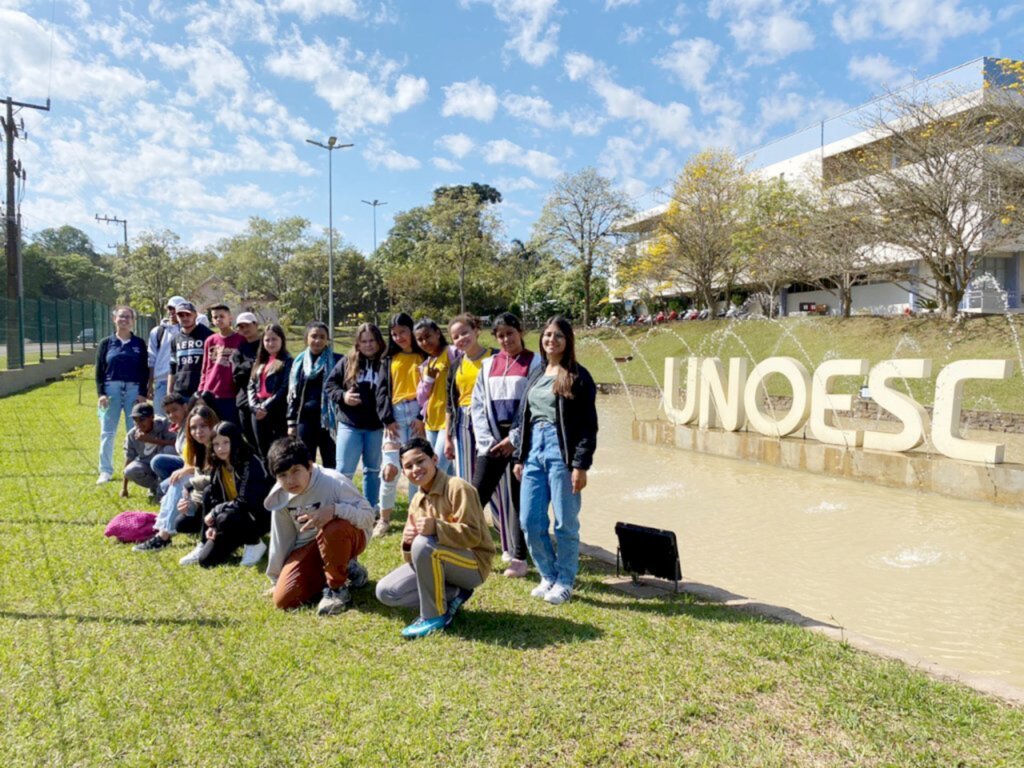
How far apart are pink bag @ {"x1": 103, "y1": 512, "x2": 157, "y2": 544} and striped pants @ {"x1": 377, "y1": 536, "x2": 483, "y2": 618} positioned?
96.1 inches

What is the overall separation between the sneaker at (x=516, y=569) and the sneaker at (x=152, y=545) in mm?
2577

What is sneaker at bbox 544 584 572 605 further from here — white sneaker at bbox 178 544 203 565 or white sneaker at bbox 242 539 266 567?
white sneaker at bbox 178 544 203 565

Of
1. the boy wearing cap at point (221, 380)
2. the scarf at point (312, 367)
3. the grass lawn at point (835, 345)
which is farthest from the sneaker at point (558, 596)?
the grass lawn at point (835, 345)

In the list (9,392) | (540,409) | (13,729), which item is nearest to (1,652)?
(13,729)

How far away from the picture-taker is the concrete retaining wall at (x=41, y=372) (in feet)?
54.4

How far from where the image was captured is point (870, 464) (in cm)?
893

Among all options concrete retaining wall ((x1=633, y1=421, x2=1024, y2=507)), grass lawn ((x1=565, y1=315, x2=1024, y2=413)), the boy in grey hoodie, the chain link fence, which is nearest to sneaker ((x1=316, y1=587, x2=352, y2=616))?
the boy in grey hoodie

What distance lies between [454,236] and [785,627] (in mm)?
41512

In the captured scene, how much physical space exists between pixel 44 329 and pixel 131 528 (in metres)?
18.2

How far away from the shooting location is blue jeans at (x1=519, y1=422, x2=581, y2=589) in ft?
13.0

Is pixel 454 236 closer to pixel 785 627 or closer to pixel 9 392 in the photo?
pixel 9 392

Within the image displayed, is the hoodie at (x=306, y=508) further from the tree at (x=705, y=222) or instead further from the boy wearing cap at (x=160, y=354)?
the tree at (x=705, y=222)

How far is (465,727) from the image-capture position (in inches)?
108

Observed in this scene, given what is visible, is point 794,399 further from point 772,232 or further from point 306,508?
point 772,232
